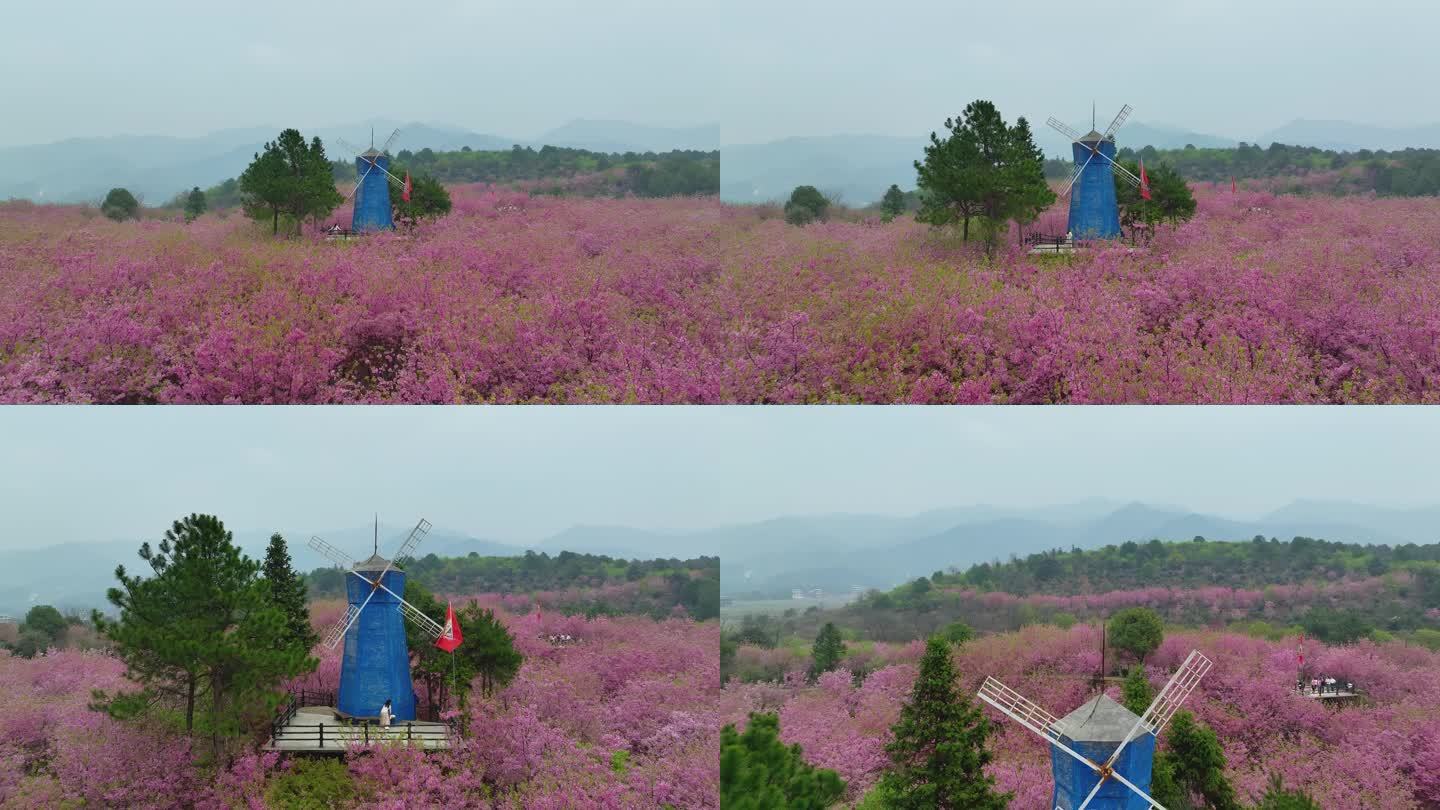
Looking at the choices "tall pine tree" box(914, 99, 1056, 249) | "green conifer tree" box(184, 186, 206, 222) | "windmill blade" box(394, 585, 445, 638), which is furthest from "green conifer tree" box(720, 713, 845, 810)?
"green conifer tree" box(184, 186, 206, 222)

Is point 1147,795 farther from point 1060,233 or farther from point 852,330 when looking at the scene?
point 1060,233

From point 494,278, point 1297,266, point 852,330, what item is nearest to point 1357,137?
point 1297,266

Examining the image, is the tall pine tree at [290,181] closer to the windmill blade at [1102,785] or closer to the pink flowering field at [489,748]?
the pink flowering field at [489,748]

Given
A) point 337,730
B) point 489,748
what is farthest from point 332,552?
point 489,748

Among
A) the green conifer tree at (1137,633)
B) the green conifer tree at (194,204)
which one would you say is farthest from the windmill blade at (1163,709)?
the green conifer tree at (194,204)

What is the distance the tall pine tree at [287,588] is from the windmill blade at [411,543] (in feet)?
5.70

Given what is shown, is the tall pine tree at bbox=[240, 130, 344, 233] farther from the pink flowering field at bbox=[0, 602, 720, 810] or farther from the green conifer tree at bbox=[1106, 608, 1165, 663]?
the green conifer tree at bbox=[1106, 608, 1165, 663]

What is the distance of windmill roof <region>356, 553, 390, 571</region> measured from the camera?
14602 millimetres

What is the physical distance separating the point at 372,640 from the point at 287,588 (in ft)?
5.84

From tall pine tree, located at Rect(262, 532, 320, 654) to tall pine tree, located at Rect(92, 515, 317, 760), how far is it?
55.5 inches

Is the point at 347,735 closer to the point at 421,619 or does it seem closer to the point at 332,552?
the point at 421,619

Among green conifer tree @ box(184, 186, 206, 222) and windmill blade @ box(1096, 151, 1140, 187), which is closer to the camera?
windmill blade @ box(1096, 151, 1140, 187)

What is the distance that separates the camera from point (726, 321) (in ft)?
55.6

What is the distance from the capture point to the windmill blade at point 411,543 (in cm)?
1510
